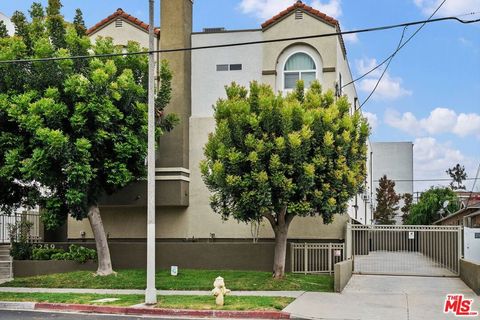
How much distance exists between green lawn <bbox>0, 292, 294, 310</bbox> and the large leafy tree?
11.3ft

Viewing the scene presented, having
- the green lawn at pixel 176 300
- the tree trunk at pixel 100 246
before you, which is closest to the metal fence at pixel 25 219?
the tree trunk at pixel 100 246

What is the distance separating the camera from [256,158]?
717 inches

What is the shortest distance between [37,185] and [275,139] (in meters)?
9.62

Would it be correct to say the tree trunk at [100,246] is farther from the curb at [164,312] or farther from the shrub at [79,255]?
the curb at [164,312]

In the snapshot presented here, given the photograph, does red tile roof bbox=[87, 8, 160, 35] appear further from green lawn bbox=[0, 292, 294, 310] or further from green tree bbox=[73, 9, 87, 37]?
green lawn bbox=[0, 292, 294, 310]

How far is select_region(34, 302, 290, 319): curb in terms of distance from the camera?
14492 mm

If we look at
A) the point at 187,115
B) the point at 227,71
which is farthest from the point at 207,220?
the point at 227,71

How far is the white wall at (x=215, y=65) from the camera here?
82.1 ft

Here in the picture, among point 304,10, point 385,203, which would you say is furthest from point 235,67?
point 385,203

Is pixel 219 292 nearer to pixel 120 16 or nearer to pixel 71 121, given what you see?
pixel 71 121

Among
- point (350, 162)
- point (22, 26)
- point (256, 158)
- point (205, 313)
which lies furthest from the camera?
point (22, 26)

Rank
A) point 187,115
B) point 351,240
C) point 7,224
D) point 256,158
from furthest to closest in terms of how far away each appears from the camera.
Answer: point 7,224, point 187,115, point 351,240, point 256,158

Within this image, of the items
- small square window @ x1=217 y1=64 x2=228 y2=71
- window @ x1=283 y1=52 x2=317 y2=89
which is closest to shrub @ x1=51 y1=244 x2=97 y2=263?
small square window @ x1=217 y1=64 x2=228 y2=71

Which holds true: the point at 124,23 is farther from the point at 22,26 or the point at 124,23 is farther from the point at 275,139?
the point at 275,139
